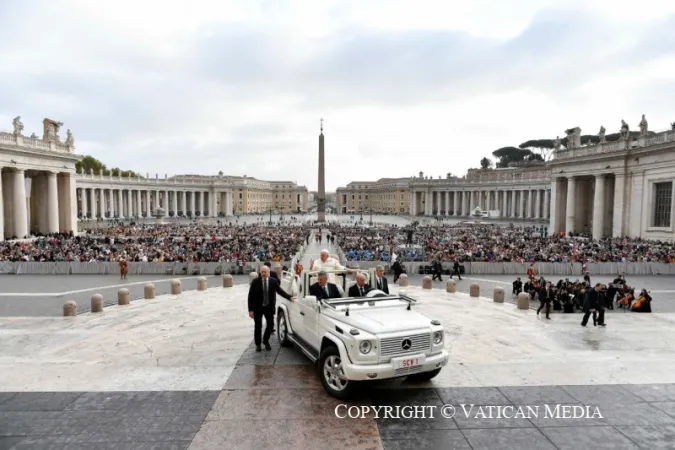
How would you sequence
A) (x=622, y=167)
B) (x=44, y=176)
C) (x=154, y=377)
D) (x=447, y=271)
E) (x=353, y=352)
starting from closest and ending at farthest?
(x=353, y=352)
(x=154, y=377)
(x=447, y=271)
(x=622, y=167)
(x=44, y=176)

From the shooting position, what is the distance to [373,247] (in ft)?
115

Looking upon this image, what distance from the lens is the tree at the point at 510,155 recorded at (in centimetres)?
13600

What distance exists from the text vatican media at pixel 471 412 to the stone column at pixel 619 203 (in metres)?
43.5

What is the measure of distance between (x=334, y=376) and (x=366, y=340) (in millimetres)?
1056

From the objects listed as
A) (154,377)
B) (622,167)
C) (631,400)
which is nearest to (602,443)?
(631,400)

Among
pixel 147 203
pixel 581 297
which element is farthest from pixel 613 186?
pixel 147 203

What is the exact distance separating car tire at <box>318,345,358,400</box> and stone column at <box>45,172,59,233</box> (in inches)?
2008

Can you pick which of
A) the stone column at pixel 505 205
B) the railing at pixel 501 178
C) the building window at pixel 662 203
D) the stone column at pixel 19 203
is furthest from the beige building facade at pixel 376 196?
the stone column at pixel 19 203

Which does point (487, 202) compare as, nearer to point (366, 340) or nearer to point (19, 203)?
point (19, 203)

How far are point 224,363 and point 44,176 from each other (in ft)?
168

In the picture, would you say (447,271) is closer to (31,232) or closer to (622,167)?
(622,167)

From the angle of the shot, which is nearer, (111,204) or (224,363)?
(224,363)

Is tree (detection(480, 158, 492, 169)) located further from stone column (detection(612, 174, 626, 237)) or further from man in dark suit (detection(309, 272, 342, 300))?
man in dark suit (detection(309, 272, 342, 300))

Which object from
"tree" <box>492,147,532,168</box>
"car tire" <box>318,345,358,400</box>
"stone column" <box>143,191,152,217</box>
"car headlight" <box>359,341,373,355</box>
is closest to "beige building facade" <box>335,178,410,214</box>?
"tree" <box>492,147,532,168</box>
